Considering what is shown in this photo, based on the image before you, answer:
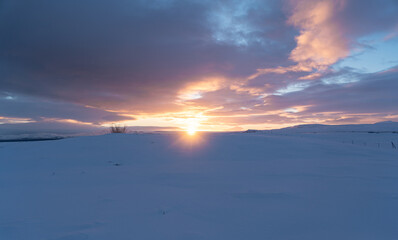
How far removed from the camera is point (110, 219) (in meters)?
2.50

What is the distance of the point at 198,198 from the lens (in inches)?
123

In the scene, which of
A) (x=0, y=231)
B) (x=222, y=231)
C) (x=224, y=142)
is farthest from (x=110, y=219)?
(x=224, y=142)

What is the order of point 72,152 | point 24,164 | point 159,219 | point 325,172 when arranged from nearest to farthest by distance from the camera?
1. point 159,219
2. point 325,172
3. point 24,164
4. point 72,152

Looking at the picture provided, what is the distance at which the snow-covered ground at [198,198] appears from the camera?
2.25 metres

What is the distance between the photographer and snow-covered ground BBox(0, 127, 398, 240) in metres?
2.25

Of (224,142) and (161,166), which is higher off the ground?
(224,142)

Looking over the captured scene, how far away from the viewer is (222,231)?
224cm

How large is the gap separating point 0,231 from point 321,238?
315 centimetres

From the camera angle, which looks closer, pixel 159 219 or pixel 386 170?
pixel 159 219

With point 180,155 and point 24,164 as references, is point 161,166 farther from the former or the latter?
point 24,164

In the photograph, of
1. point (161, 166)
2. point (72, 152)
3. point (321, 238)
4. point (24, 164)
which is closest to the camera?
point (321, 238)

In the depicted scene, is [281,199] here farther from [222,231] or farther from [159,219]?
[159,219]

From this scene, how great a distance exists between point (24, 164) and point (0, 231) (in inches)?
179

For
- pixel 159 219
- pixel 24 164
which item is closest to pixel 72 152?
pixel 24 164
